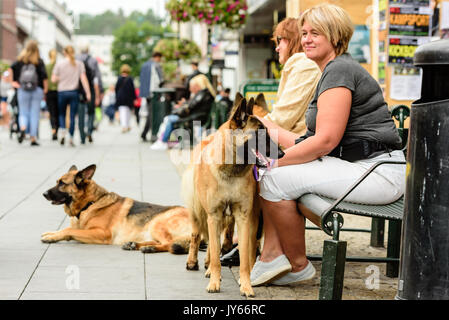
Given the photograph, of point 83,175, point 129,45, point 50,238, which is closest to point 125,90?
point 83,175

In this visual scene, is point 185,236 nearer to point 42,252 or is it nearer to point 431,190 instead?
point 42,252

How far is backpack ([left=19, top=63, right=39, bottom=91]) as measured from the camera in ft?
50.7

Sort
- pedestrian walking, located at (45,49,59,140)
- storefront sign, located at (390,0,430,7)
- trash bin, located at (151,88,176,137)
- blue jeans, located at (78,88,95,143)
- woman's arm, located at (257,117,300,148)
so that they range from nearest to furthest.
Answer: woman's arm, located at (257,117,300,148), storefront sign, located at (390,0,430,7), blue jeans, located at (78,88,95,143), pedestrian walking, located at (45,49,59,140), trash bin, located at (151,88,176,137)

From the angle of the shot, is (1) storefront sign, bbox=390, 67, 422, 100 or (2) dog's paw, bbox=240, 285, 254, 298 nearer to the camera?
(2) dog's paw, bbox=240, 285, 254, 298

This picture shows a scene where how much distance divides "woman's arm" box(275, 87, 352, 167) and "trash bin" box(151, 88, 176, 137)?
44.5ft

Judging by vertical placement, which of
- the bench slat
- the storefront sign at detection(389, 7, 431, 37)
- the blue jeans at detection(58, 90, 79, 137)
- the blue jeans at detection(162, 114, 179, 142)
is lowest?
the blue jeans at detection(162, 114, 179, 142)

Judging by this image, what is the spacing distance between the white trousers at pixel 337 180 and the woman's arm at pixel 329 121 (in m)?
0.11

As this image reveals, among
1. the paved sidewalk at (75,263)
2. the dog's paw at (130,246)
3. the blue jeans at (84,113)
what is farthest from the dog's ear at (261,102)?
the blue jeans at (84,113)

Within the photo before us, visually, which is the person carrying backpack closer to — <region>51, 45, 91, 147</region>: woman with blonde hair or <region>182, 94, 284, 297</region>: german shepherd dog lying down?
<region>51, 45, 91, 147</region>: woman with blonde hair

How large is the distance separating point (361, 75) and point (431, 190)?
1.38 m

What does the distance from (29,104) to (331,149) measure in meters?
12.7

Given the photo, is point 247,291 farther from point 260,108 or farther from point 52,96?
point 52,96

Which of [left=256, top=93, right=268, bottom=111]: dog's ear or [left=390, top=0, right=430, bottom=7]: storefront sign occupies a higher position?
[left=390, top=0, right=430, bottom=7]: storefront sign

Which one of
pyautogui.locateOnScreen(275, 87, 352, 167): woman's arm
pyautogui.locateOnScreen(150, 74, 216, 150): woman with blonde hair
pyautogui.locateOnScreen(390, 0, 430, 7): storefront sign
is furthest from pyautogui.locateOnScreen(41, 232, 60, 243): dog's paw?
pyautogui.locateOnScreen(150, 74, 216, 150): woman with blonde hair
